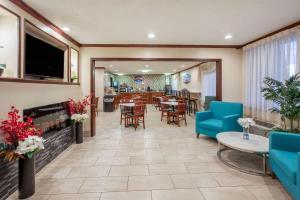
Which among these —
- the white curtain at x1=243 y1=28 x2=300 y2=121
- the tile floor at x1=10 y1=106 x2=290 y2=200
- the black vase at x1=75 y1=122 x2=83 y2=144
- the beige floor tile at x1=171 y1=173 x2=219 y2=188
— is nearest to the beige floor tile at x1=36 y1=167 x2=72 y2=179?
the tile floor at x1=10 y1=106 x2=290 y2=200

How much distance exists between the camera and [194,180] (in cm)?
252

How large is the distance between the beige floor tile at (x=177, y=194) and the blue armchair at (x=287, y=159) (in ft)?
3.14

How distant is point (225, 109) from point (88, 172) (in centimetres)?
336

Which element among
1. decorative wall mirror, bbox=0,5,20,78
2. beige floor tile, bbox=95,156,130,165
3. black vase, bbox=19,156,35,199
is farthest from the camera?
beige floor tile, bbox=95,156,130,165

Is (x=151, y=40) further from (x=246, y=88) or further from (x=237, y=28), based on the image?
(x=246, y=88)

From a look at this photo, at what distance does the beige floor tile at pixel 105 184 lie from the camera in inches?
90.6

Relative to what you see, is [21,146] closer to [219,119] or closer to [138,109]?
[138,109]

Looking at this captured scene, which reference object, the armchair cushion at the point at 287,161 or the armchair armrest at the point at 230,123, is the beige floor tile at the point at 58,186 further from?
the armchair armrest at the point at 230,123

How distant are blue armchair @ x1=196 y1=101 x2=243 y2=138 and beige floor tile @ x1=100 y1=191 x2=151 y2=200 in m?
2.37

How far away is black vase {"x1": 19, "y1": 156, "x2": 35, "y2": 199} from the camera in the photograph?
2111 millimetres

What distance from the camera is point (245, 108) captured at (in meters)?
4.83

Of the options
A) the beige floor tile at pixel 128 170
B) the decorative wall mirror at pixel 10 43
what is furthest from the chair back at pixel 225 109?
the decorative wall mirror at pixel 10 43

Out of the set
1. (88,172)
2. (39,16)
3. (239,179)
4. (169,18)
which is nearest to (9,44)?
(39,16)

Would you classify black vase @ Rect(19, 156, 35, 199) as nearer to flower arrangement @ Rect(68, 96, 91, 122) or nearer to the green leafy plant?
flower arrangement @ Rect(68, 96, 91, 122)
